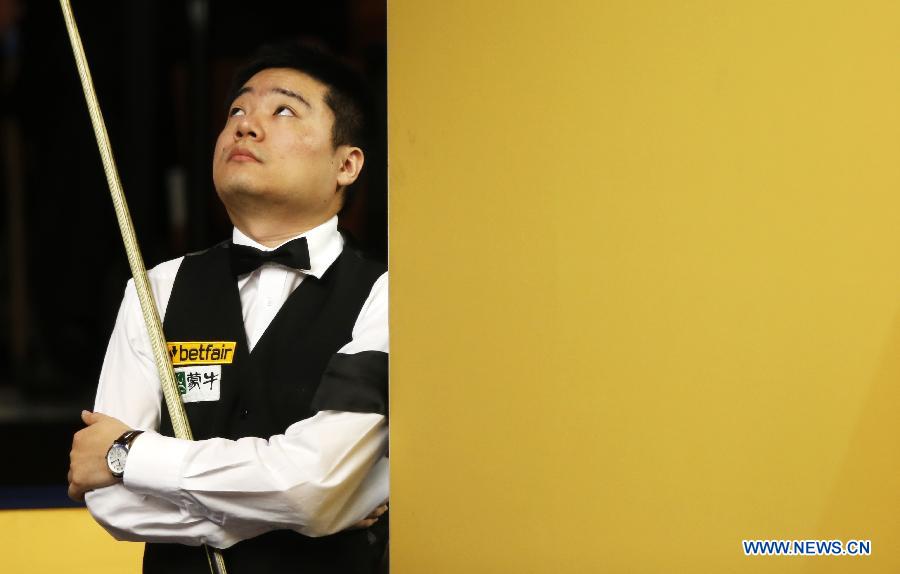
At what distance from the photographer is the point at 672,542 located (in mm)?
1820

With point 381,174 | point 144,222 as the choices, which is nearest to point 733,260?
point 381,174

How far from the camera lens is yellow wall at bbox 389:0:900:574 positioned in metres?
1.81

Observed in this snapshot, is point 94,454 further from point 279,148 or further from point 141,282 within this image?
point 279,148

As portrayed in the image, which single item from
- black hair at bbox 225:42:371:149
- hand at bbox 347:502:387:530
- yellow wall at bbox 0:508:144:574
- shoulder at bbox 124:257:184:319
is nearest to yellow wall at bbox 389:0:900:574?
hand at bbox 347:502:387:530

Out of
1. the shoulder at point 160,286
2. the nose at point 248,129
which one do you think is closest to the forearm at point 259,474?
the shoulder at point 160,286

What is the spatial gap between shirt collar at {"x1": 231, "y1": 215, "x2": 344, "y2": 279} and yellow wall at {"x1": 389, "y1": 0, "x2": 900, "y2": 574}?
0.16 metres

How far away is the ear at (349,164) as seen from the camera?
197cm

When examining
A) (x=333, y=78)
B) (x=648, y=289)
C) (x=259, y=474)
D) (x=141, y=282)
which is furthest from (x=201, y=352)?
(x=648, y=289)

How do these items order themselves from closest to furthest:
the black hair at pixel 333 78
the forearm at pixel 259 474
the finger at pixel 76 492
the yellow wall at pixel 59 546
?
1. the forearm at pixel 259 474
2. the finger at pixel 76 492
3. the black hair at pixel 333 78
4. the yellow wall at pixel 59 546

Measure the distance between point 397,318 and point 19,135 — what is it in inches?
164

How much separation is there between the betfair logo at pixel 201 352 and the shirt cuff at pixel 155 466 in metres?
0.16

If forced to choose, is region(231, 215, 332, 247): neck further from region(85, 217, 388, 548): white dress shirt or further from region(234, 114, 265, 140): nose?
region(234, 114, 265, 140): nose

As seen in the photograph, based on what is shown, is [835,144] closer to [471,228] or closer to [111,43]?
[471,228]

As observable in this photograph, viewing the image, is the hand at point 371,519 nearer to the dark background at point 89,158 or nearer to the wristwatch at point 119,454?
the wristwatch at point 119,454
